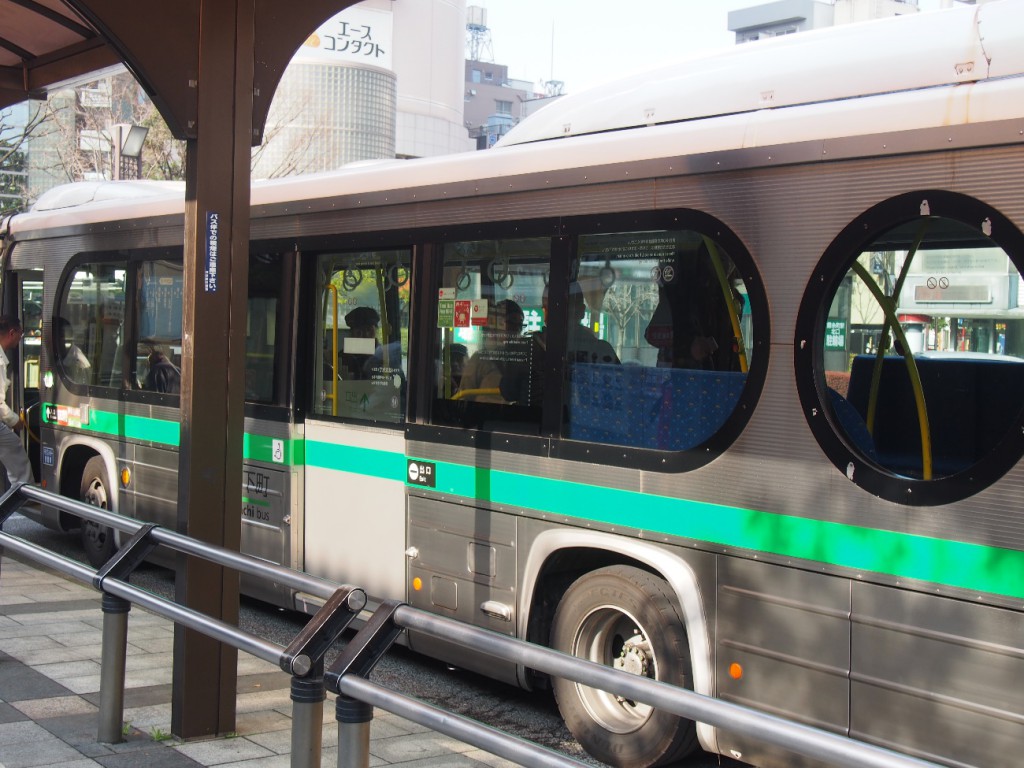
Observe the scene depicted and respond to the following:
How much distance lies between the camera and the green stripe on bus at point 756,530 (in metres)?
4.17

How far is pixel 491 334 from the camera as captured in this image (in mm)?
6199

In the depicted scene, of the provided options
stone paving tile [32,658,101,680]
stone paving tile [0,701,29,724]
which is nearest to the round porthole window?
stone paving tile [0,701,29,724]

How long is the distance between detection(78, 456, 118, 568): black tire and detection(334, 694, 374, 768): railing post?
674 cm

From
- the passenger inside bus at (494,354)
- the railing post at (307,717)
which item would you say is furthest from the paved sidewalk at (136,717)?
the passenger inside bus at (494,354)

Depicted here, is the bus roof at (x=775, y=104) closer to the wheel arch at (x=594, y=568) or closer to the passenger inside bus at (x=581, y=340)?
the passenger inside bus at (x=581, y=340)

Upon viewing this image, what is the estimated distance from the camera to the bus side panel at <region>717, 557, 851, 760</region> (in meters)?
4.55

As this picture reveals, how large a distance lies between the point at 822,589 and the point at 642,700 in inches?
83.6

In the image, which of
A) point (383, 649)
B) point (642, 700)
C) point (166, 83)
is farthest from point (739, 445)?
point (166, 83)

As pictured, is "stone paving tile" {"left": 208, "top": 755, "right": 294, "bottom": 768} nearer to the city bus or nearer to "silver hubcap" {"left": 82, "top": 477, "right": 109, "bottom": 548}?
the city bus

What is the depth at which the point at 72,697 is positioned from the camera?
5.62m

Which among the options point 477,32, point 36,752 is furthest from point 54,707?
point 477,32

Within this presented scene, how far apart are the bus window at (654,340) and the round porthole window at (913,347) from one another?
0.42 meters

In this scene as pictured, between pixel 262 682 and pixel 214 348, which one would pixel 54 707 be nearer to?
pixel 262 682

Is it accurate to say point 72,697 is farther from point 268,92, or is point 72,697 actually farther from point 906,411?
point 906,411
